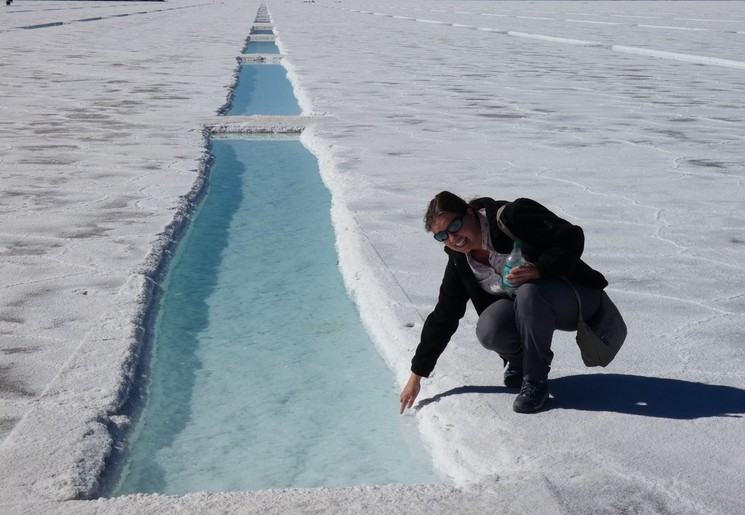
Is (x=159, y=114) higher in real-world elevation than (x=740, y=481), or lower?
lower

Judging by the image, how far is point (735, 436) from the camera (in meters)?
2.05

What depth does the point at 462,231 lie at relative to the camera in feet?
6.54

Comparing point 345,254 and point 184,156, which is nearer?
point 345,254

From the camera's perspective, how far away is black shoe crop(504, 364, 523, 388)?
229cm

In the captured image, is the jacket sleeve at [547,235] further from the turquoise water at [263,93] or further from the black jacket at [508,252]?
the turquoise water at [263,93]

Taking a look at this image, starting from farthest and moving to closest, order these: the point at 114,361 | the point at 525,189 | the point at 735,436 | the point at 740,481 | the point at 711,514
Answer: the point at 525,189 < the point at 114,361 < the point at 735,436 < the point at 740,481 < the point at 711,514

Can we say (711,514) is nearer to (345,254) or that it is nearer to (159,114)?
(345,254)

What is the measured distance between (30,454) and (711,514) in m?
1.35

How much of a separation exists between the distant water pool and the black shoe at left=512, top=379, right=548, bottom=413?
26cm

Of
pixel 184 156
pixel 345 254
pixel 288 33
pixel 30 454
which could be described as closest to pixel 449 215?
pixel 30 454

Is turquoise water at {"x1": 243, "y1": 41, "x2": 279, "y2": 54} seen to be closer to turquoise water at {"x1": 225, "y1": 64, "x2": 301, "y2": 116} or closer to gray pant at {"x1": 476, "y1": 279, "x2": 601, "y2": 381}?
turquoise water at {"x1": 225, "y1": 64, "x2": 301, "y2": 116}

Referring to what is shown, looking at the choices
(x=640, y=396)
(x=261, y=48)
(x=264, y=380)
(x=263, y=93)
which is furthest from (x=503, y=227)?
(x=261, y=48)

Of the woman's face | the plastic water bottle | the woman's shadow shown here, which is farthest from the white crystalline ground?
the woman's face

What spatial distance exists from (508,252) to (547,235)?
0.10 metres
